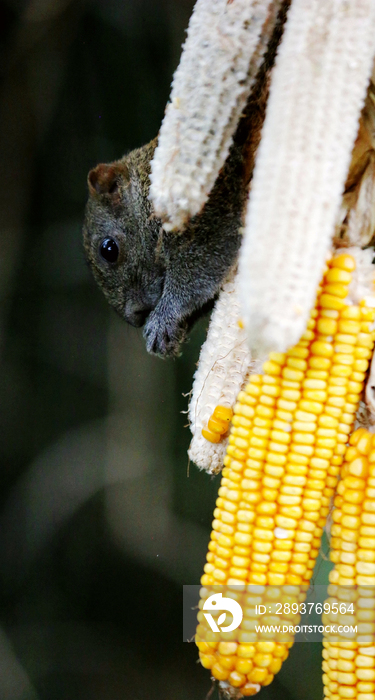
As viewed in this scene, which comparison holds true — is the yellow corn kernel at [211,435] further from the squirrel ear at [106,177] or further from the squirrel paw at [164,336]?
the squirrel ear at [106,177]

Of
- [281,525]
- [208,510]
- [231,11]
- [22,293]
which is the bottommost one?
[208,510]

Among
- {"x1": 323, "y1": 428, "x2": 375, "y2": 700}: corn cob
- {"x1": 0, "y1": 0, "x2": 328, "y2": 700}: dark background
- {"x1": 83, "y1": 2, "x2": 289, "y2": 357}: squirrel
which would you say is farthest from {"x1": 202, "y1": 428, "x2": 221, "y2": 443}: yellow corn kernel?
{"x1": 0, "y1": 0, "x2": 328, "y2": 700}: dark background

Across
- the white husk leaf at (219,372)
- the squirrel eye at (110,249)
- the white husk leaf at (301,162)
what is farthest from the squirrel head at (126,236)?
the white husk leaf at (301,162)

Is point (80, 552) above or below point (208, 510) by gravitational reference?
below

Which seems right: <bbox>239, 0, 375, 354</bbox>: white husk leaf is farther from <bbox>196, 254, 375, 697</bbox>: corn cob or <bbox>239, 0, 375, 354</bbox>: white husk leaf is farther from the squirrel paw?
the squirrel paw

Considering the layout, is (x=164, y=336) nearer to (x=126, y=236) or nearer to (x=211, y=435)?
(x=126, y=236)

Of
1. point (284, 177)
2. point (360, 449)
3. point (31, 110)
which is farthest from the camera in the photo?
point (31, 110)

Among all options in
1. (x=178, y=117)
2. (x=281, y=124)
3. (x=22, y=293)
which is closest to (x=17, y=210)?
(x=22, y=293)

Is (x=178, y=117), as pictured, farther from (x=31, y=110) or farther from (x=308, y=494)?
(x=31, y=110)
